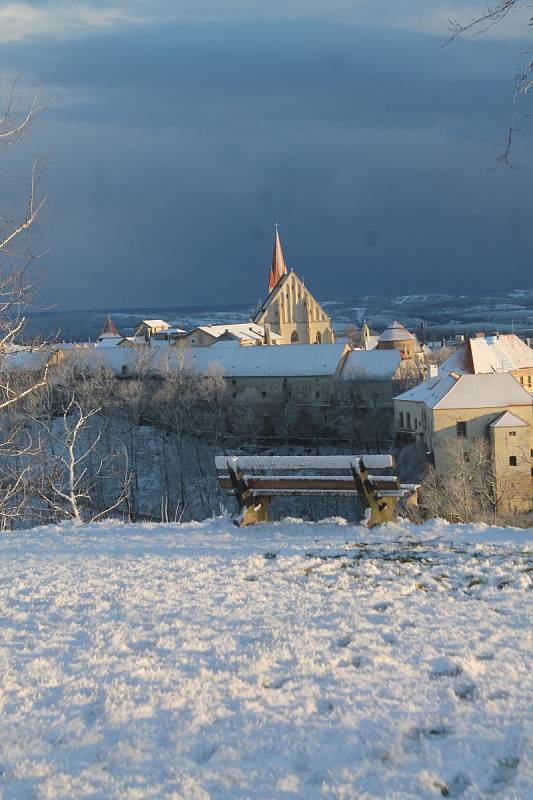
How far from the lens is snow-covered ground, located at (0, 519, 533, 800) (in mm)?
4102

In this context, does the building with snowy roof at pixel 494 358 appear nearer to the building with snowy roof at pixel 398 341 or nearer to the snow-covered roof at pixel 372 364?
the snow-covered roof at pixel 372 364

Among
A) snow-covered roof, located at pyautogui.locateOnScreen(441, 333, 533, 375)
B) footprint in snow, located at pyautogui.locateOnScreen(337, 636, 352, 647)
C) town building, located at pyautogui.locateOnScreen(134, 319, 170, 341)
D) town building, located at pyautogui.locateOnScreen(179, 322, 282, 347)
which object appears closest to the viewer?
footprint in snow, located at pyautogui.locateOnScreen(337, 636, 352, 647)

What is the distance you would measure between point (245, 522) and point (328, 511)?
1089 inches

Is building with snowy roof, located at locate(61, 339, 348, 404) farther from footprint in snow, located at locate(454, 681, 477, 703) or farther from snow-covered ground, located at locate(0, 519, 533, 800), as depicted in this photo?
footprint in snow, located at locate(454, 681, 477, 703)

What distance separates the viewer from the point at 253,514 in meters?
11.2

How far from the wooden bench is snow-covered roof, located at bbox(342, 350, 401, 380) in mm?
49629

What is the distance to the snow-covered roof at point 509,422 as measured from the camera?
41.5 m

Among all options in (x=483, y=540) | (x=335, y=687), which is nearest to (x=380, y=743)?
(x=335, y=687)

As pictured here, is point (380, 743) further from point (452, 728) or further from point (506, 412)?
point (506, 412)

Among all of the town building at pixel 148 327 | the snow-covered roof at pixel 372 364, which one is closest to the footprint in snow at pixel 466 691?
the snow-covered roof at pixel 372 364

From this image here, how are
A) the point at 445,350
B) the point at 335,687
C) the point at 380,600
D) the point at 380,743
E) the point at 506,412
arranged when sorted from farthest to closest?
the point at 445,350 < the point at 506,412 < the point at 380,600 < the point at 335,687 < the point at 380,743

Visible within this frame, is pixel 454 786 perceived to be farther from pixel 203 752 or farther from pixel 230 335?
pixel 230 335

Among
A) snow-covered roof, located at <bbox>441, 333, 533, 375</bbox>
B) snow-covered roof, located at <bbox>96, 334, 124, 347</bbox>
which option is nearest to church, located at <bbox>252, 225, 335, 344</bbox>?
snow-covered roof, located at <bbox>96, 334, 124, 347</bbox>

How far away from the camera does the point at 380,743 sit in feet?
14.3
